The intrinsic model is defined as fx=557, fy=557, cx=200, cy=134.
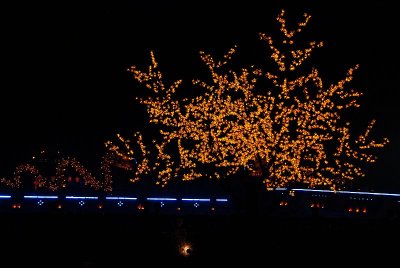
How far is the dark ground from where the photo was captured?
10.5 m

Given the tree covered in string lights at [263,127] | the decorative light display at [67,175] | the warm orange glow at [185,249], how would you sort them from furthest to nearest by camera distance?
the decorative light display at [67,175]
the tree covered in string lights at [263,127]
the warm orange glow at [185,249]

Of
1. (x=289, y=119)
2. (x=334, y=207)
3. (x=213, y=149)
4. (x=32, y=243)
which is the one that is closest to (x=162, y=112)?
(x=213, y=149)

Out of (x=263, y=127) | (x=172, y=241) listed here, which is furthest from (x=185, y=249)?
(x=263, y=127)

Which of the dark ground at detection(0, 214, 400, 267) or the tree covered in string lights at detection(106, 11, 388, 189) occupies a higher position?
the tree covered in string lights at detection(106, 11, 388, 189)

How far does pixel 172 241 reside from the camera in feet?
35.4

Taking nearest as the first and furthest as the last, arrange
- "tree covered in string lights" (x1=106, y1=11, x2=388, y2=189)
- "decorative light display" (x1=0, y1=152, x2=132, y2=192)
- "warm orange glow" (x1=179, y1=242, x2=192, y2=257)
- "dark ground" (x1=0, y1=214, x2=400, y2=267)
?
1. "dark ground" (x1=0, y1=214, x2=400, y2=267)
2. "warm orange glow" (x1=179, y1=242, x2=192, y2=257)
3. "tree covered in string lights" (x1=106, y1=11, x2=388, y2=189)
4. "decorative light display" (x1=0, y1=152, x2=132, y2=192)

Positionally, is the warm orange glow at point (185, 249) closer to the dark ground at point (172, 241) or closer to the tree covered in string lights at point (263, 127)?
the dark ground at point (172, 241)

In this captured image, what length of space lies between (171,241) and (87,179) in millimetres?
7968

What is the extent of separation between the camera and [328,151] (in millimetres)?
14367

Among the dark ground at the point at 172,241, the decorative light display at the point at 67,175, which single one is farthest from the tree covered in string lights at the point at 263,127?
the decorative light display at the point at 67,175

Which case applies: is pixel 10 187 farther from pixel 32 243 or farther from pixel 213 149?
pixel 213 149

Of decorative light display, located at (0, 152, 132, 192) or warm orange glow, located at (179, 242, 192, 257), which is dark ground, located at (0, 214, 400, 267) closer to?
warm orange glow, located at (179, 242, 192, 257)

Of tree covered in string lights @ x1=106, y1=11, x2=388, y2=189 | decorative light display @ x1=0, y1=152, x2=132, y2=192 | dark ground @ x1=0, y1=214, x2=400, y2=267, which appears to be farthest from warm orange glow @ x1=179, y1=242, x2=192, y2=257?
decorative light display @ x1=0, y1=152, x2=132, y2=192

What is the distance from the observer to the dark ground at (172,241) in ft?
34.5
